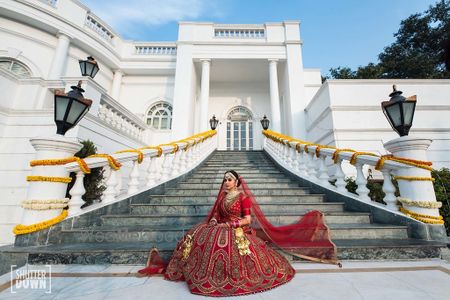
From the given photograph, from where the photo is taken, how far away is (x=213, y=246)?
1809mm

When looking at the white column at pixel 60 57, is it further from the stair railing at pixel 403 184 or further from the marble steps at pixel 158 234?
the stair railing at pixel 403 184

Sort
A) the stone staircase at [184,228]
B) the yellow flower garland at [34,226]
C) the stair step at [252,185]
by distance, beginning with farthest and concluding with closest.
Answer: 1. the stair step at [252,185]
2. the yellow flower garland at [34,226]
3. the stone staircase at [184,228]

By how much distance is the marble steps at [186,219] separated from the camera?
3.10 meters

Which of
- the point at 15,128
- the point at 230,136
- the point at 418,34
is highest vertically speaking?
the point at 418,34

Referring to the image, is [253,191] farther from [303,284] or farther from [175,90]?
[175,90]

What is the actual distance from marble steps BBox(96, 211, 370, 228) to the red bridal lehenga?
0.68m

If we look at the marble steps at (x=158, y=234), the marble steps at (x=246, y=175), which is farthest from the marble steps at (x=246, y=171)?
the marble steps at (x=158, y=234)

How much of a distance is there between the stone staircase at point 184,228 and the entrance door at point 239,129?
734cm

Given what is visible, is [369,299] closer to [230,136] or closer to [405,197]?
[405,197]

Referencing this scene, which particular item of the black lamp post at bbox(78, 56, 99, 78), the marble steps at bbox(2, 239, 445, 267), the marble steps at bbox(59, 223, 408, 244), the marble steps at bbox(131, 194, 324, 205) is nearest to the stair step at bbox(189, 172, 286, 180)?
the marble steps at bbox(131, 194, 324, 205)

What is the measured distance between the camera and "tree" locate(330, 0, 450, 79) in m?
12.5

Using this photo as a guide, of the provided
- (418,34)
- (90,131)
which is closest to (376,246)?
(90,131)

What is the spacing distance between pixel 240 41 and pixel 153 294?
12.6m

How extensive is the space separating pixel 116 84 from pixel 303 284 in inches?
543
